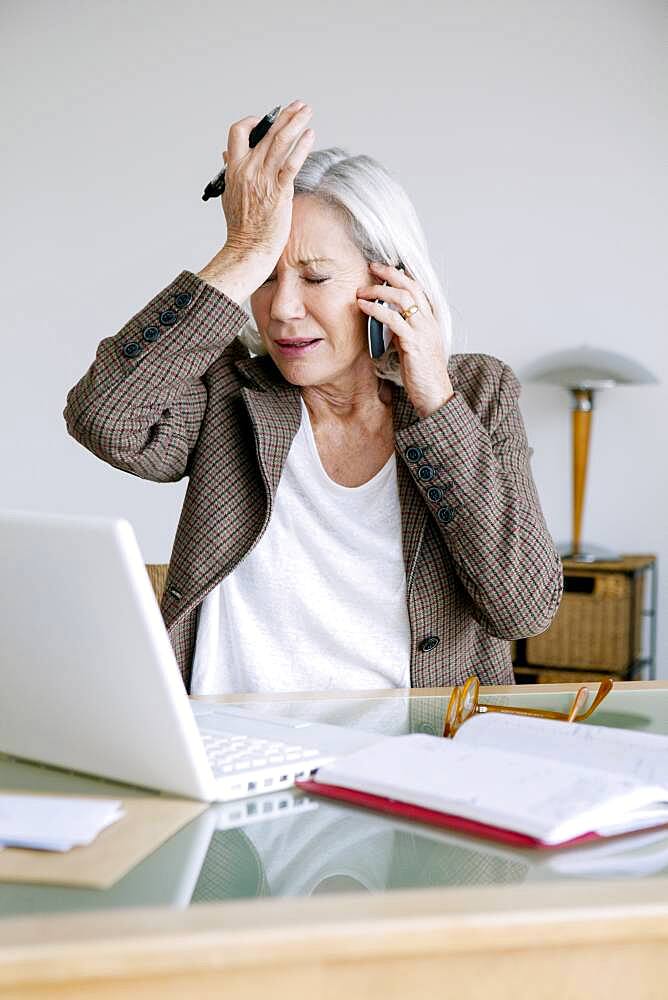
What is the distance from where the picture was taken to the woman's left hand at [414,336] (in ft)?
5.61

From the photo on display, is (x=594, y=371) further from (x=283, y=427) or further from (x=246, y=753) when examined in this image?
(x=246, y=753)

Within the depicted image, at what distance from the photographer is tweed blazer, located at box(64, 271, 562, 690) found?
5.42 ft

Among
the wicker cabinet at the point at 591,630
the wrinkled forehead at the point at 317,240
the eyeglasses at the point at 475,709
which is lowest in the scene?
the wicker cabinet at the point at 591,630

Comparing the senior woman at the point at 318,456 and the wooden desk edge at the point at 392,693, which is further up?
the senior woman at the point at 318,456

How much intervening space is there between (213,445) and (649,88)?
2621 mm

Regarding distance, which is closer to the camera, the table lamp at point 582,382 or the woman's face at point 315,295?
the woman's face at point 315,295

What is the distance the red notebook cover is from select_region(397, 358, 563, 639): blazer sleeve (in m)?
0.73

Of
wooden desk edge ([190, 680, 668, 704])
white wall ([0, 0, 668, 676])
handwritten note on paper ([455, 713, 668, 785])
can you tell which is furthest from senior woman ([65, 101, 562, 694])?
white wall ([0, 0, 668, 676])

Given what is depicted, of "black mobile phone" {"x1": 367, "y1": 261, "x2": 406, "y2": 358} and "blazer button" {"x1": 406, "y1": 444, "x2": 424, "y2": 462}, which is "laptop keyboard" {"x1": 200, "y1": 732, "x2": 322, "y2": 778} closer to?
"blazer button" {"x1": 406, "y1": 444, "x2": 424, "y2": 462}

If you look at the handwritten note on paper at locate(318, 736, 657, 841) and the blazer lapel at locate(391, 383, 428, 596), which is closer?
the handwritten note on paper at locate(318, 736, 657, 841)

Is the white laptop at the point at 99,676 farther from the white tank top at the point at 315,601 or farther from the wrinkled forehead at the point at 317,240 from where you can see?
the wrinkled forehead at the point at 317,240

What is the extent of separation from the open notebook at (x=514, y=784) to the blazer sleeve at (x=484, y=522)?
0.54 meters

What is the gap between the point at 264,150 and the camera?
1.71m

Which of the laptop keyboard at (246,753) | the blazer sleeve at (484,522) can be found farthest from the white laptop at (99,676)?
the blazer sleeve at (484,522)
